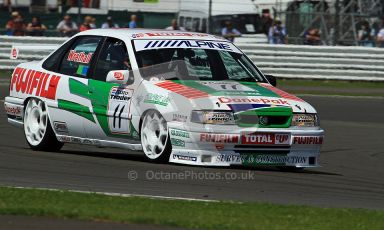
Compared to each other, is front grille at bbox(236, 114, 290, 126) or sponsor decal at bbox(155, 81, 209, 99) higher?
sponsor decal at bbox(155, 81, 209, 99)

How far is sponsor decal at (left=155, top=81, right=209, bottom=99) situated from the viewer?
9.66 meters

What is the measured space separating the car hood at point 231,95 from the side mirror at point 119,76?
37 cm

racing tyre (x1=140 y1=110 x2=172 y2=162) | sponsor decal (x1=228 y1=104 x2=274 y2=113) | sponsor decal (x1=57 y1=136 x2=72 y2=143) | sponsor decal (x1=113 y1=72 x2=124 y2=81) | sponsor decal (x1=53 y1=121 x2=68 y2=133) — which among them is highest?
sponsor decal (x1=113 y1=72 x2=124 y2=81)

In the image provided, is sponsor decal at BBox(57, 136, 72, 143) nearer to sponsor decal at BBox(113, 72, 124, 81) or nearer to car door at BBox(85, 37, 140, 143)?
car door at BBox(85, 37, 140, 143)

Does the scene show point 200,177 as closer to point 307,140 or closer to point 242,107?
point 242,107

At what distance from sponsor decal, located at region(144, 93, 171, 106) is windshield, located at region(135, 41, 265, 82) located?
0.35 metres

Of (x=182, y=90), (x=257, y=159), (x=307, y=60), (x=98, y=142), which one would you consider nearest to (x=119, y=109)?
(x=98, y=142)

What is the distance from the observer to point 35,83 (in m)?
11.4

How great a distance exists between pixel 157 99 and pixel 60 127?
1.60 m

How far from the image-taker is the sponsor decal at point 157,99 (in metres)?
9.72

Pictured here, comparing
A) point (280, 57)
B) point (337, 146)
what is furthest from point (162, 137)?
point (280, 57)

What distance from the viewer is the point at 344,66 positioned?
79.8ft

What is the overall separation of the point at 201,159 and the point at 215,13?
16.1 metres

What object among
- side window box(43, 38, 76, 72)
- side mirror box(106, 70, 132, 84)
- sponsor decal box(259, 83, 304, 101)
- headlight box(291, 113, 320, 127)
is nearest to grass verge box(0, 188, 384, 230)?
headlight box(291, 113, 320, 127)
